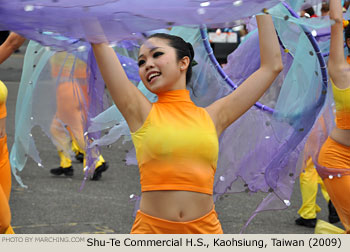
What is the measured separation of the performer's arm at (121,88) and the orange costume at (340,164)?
148 centimetres

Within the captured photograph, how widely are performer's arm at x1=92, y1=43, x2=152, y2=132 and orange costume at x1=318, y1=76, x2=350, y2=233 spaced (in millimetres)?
1478

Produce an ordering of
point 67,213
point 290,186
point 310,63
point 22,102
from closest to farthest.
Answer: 1. point 310,63
2. point 290,186
3. point 22,102
4. point 67,213

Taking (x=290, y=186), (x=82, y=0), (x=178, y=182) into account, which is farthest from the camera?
(x=290, y=186)

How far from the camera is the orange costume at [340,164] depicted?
4.21m

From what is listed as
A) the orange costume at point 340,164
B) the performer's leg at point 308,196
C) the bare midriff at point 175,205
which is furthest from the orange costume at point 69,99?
the performer's leg at point 308,196

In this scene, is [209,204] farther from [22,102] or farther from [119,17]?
[22,102]

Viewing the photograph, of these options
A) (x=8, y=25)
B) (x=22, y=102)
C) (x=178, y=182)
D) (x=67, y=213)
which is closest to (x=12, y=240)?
(x=178, y=182)

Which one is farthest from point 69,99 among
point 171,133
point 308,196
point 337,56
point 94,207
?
point 308,196

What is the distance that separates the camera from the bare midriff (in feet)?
10.1

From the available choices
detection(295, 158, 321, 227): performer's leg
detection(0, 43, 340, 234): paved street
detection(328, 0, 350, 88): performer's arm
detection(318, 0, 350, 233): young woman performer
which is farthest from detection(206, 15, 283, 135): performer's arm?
detection(295, 158, 321, 227): performer's leg

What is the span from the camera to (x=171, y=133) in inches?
121

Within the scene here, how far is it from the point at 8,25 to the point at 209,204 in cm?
118

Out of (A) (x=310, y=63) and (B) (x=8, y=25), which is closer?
(B) (x=8, y=25)

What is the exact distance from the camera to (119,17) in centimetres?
274
